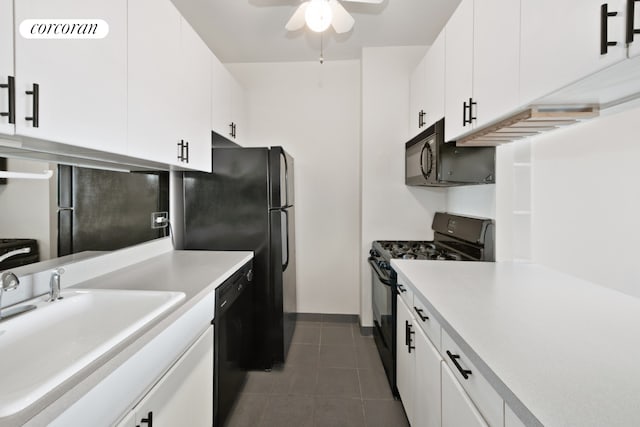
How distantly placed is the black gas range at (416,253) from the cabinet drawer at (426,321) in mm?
478

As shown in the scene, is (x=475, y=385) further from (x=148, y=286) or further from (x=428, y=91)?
(x=428, y=91)

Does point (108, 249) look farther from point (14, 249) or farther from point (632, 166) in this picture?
point (632, 166)

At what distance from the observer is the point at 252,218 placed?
2.34 m

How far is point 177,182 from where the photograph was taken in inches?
92.4

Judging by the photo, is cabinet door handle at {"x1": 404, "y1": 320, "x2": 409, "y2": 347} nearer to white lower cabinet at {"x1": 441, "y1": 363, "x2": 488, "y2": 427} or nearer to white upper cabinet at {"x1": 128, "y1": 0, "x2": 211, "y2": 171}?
white lower cabinet at {"x1": 441, "y1": 363, "x2": 488, "y2": 427}

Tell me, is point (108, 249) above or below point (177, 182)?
below

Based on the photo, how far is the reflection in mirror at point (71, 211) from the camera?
46.8 inches

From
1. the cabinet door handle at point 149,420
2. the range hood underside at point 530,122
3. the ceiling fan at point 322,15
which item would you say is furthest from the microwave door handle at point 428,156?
the cabinet door handle at point 149,420

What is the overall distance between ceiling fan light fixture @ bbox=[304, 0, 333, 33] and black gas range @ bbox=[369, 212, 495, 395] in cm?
152

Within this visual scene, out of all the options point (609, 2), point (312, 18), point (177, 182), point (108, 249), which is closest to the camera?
point (609, 2)

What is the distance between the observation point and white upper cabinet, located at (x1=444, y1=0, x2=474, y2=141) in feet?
5.54

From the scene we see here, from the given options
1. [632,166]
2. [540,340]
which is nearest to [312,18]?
[632,166]

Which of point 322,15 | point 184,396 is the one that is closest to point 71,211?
point 184,396

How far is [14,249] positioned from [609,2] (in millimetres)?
2055
